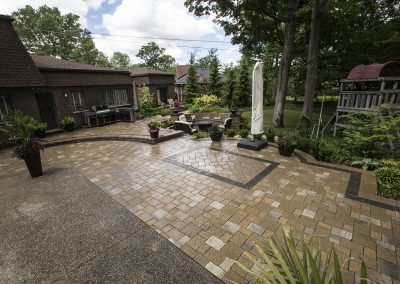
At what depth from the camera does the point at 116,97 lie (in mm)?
15273

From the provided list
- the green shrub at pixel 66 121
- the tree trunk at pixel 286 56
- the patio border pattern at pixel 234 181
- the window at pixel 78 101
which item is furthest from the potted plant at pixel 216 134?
the window at pixel 78 101

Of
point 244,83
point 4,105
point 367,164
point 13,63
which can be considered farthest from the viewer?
point 244,83

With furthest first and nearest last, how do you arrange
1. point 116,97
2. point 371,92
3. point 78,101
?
point 116,97
point 78,101
point 371,92

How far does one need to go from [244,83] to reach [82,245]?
78.2ft

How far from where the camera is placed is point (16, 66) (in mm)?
9320

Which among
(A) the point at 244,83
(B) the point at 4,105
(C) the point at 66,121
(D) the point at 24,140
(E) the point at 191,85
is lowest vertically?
(C) the point at 66,121

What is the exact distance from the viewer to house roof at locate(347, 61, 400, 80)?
7.76 m

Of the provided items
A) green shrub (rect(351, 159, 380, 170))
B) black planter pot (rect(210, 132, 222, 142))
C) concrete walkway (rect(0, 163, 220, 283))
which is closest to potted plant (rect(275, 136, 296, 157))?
green shrub (rect(351, 159, 380, 170))

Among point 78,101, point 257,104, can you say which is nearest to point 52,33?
point 78,101

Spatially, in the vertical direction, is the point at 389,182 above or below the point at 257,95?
below

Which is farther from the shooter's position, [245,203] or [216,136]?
[216,136]

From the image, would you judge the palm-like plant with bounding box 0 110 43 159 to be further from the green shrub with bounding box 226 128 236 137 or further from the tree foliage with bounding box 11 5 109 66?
the tree foliage with bounding box 11 5 109 66

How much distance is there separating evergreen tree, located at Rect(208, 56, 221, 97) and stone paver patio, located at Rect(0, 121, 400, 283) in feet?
57.3

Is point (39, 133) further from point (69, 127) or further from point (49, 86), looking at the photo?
point (49, 86)
